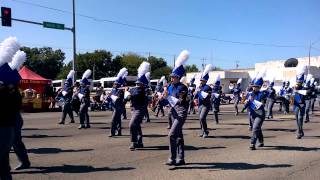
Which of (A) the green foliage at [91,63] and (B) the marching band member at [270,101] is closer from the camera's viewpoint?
(B) the marching band member at [270,101]

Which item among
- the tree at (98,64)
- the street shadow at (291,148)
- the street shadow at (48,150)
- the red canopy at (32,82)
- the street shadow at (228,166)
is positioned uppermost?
the tree at (98,64)

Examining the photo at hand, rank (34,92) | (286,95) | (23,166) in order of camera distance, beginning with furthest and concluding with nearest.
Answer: (34,92)
(286,95)
(23,166)

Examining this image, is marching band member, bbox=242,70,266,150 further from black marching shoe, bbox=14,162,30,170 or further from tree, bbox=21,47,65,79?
tree, bbox=21,47,65,79

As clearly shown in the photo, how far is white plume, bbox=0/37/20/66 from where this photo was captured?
641 cm

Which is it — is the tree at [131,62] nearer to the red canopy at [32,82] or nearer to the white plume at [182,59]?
the red canopy at [32,82]

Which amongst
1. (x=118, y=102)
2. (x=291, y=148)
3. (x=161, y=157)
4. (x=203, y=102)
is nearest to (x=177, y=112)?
(x=161, y=157)

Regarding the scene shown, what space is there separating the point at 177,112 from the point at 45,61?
89022 mm

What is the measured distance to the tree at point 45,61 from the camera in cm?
9160

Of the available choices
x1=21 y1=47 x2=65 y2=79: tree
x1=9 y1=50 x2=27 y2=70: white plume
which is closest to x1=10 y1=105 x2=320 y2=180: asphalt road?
x1=9 y1=50 x2=27 y2=70: white plume

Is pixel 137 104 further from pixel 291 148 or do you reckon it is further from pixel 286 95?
pixel 286 95

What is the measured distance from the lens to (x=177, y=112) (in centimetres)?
880

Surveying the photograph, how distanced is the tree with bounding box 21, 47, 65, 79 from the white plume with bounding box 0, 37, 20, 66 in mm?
87781

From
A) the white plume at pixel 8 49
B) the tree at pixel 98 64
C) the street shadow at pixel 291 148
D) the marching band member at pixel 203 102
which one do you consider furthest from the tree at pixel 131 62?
the white plume at pixel 8 49

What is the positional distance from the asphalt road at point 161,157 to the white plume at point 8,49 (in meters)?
2.32
